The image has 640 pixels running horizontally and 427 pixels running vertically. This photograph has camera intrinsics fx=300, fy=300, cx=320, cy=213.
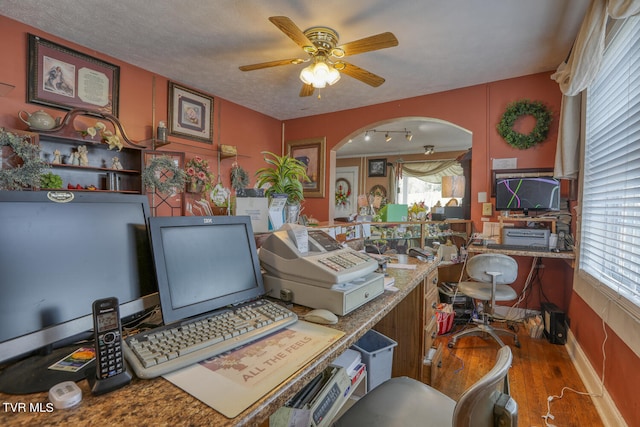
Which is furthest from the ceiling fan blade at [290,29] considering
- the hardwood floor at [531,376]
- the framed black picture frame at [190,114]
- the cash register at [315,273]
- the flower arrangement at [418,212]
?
the hardwood floor at [531,376]

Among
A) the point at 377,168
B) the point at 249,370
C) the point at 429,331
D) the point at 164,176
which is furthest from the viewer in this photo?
the point at 377,168

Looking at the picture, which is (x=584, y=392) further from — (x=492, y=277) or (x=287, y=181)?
(x=287, y=181)

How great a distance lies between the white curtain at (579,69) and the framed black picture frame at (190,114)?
380 cm

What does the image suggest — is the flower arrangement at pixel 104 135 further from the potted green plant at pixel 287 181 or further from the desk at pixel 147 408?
the desk at pixel 147 408

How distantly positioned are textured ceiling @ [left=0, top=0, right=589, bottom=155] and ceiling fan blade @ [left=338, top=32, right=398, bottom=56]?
0.30 meters

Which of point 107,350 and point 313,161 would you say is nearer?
point 107,350

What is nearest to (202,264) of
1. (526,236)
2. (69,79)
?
(526,236)

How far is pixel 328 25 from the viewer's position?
244 cm

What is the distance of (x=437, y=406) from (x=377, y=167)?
24.3 ft

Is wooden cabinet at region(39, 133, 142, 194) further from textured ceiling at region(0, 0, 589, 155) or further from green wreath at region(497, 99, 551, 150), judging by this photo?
green wreath at region(497, 99, 551, 150)

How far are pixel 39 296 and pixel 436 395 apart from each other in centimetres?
116

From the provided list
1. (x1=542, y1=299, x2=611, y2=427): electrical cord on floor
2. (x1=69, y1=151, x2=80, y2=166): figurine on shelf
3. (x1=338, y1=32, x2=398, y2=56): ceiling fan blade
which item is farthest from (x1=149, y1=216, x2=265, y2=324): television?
(x1=69, y1=151, x2=80, y2=166): figurine on shelf

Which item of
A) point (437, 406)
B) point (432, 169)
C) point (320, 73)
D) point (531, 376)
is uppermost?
point (320, 73)

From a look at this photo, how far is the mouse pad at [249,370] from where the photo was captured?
55 centimetres
